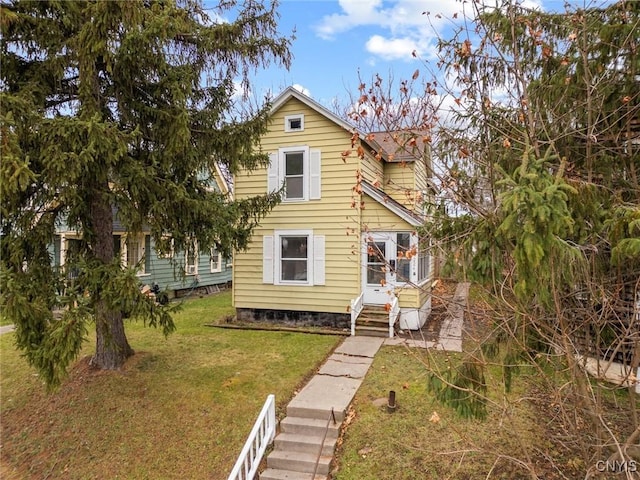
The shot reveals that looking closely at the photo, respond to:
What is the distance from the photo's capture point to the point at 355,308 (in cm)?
1045

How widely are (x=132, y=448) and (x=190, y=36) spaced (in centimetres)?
654

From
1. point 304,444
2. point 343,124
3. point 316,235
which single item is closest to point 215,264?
point 316,235

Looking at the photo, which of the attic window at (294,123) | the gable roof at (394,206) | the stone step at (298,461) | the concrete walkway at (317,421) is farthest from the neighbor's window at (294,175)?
the stone step at (298,461)

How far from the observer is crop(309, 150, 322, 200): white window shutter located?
36.1 feet

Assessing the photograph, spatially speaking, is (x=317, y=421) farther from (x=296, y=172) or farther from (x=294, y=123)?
(x=294, y=123)

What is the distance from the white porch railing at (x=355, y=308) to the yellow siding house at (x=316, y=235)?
27 mm

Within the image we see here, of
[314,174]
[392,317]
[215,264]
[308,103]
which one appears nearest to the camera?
[392,317]

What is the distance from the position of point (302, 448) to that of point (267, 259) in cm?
682

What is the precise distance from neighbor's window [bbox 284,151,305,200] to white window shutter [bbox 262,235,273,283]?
139 cm

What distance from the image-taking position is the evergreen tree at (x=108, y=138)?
4.90 m

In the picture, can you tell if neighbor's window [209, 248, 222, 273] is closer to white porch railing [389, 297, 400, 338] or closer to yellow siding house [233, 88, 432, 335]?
yellow siding house [233, 88, 432, 335]

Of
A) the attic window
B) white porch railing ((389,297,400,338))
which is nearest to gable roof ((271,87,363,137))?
the attic window

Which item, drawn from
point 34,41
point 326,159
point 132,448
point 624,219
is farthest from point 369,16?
point 132,448

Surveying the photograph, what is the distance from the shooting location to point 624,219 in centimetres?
277
